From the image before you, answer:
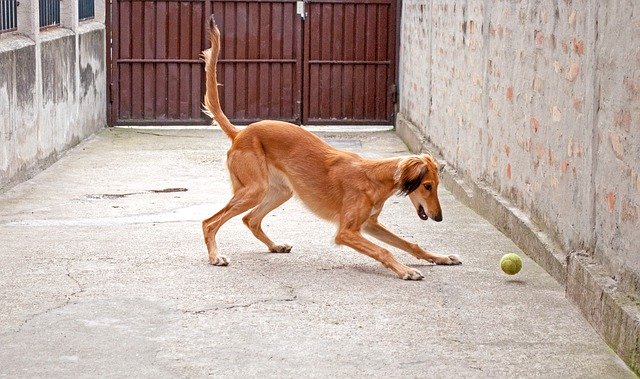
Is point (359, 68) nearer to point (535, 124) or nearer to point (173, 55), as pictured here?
point (173, 55)

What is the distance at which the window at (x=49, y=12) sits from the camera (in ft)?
44.0

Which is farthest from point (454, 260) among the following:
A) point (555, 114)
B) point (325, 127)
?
point (325, 127)

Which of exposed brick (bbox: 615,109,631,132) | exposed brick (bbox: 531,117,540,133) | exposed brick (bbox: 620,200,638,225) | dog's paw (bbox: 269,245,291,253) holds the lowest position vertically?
dog's paw (bbox: 269,245,291,253)

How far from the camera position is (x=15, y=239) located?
866 cm

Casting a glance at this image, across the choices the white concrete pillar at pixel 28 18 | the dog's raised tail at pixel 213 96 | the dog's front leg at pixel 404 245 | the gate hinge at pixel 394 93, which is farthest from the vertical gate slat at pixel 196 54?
the dog's front leg at pixel 404 245

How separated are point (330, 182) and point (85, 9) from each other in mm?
8981

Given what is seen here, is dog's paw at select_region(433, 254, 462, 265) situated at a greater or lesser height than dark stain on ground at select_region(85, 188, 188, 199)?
greater

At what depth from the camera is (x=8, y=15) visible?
463 inches

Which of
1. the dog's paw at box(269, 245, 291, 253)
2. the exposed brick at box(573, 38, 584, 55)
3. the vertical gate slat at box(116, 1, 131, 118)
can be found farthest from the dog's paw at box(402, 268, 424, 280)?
the vertical gate slat at box(116, 1, 131, 118)

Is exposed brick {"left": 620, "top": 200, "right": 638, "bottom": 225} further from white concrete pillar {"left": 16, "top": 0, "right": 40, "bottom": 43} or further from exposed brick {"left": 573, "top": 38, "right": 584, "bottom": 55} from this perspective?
white concrete pillar {"left": 16, "top": 0, "right": 40, "bottom": 43}

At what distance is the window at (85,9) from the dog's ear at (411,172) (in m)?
8.85

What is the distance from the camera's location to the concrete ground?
18.5 ft

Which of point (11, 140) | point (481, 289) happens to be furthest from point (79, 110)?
point (481, 289)

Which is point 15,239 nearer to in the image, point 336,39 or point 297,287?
point 297,287
